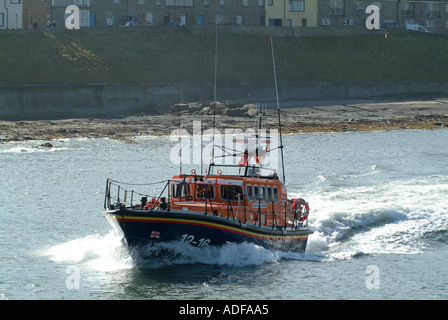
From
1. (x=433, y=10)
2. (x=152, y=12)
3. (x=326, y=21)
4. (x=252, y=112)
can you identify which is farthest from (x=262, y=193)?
(x=433, y=10)

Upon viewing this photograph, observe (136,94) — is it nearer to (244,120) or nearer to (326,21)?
(244,120)

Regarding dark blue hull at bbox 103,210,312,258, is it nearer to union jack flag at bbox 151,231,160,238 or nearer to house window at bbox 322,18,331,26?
union jack flag at bbox 151,231,160,238

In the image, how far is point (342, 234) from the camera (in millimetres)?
20453

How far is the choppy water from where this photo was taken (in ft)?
47.6

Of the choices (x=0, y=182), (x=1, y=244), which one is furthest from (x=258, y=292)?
(x=0, y=182)

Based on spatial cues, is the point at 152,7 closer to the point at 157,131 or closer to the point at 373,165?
the point at 157,131

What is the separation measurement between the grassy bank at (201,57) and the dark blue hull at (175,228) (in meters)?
33.6

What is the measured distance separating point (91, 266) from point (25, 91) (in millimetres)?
30326

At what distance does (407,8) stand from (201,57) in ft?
101

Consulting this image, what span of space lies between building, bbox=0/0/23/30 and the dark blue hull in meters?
48.7

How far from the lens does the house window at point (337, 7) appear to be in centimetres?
6875

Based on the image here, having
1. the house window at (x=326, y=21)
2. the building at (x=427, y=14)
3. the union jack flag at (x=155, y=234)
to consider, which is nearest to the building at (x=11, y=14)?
the house window at (x=326, y=21)

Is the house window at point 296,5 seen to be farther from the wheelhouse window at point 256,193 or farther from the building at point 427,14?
the wheelhouse window at point 256,193

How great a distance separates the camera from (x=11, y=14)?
5844 cm
